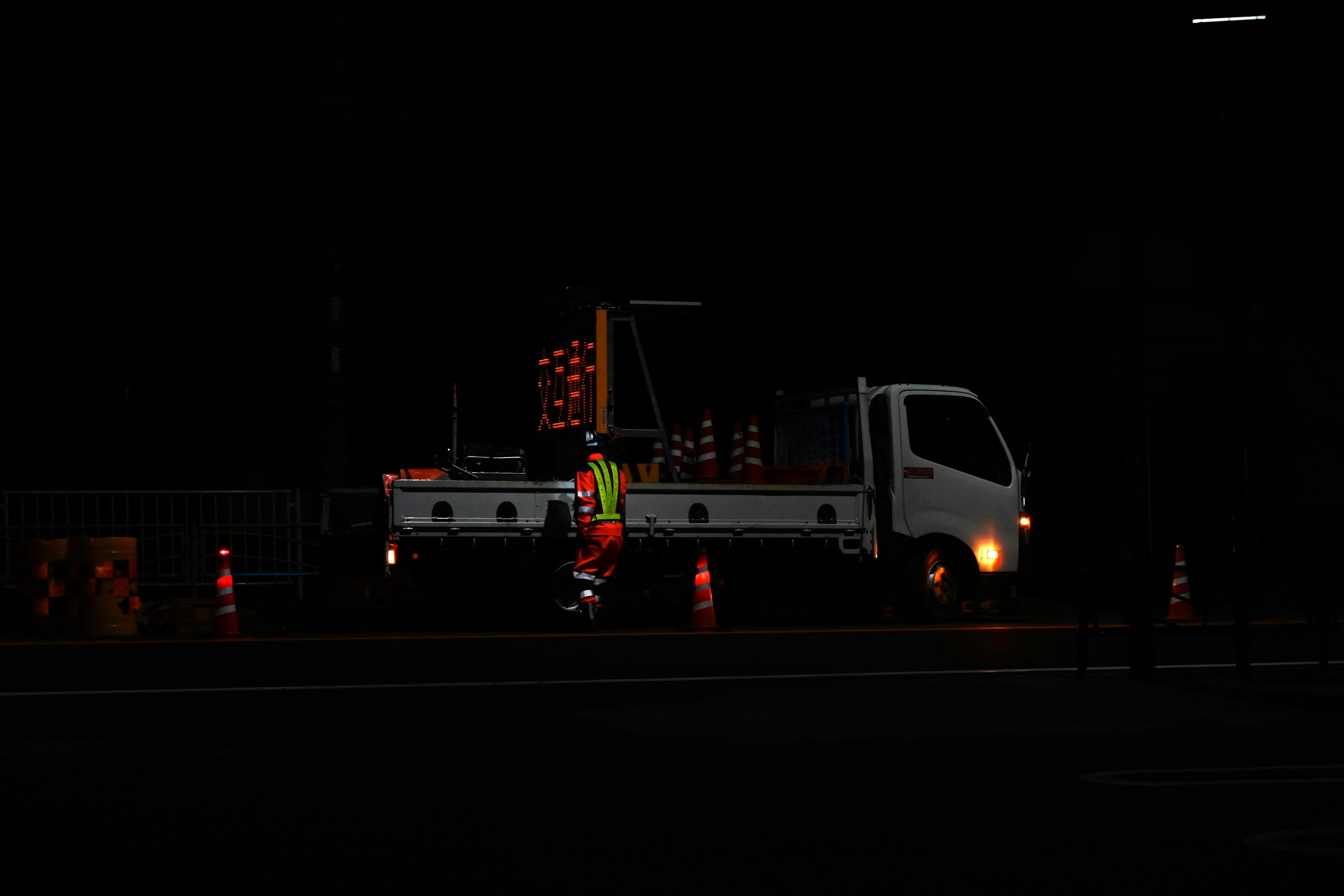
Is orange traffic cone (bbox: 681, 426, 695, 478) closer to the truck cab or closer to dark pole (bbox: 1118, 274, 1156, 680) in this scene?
the truck cab

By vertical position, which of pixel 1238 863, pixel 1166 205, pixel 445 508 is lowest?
pixel 1238 863

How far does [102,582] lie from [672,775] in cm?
1077

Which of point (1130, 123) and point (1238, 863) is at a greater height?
point (1130, 123)

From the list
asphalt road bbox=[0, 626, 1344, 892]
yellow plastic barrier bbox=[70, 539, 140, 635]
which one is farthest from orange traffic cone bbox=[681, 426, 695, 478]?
asphalt road bbox=[0, 626, 1344, 892]

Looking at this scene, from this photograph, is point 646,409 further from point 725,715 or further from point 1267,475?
point 725,715

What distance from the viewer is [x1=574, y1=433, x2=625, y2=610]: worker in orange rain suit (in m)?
18.3

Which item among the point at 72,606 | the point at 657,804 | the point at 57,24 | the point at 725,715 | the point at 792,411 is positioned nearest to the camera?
the point at 657,804

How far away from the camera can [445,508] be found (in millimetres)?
19016

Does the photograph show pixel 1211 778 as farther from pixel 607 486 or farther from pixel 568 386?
pixel 568 386

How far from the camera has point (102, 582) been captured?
18500 millimetres

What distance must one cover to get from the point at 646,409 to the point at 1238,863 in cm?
2385

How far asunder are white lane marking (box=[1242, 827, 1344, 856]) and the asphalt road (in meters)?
0.03

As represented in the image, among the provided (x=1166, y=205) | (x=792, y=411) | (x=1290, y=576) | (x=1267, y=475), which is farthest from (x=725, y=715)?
(x=1267, y=475)

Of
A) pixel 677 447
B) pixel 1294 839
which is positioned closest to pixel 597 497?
pixel 677 447
